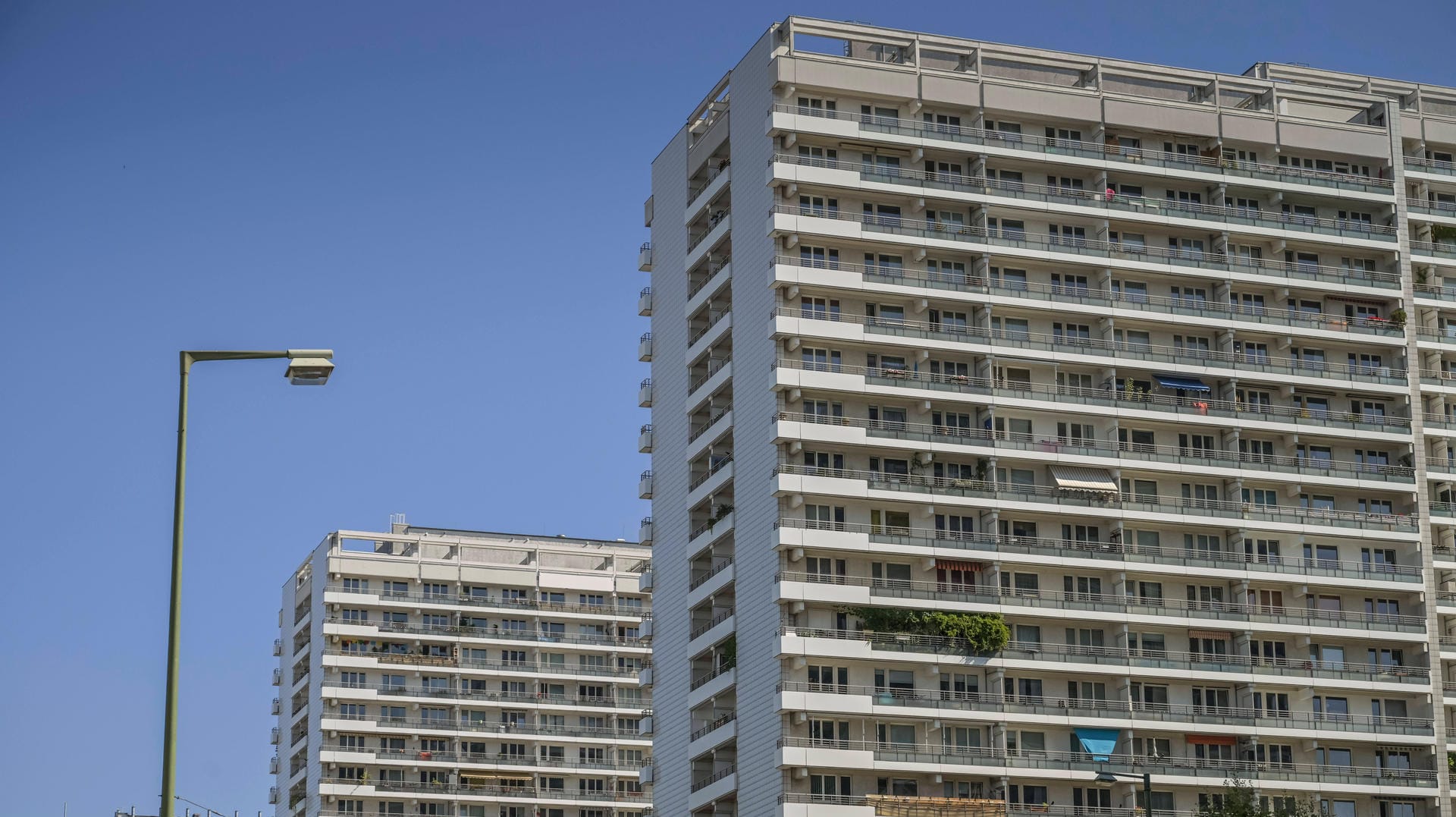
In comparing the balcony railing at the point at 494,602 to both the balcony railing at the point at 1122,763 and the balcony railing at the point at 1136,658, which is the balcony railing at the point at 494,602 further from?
the balcony railing at the point at 1122,763

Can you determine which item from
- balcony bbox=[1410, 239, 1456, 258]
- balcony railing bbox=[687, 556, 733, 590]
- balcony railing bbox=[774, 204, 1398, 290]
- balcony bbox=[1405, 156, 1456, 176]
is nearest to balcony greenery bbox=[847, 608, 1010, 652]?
balcony railing bbox=[687, 556, 733, 590]

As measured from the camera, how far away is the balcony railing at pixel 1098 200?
95.8 m

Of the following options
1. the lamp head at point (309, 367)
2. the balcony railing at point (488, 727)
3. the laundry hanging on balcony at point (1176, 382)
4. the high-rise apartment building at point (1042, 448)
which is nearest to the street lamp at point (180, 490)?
the lamp head at point (309, 367)

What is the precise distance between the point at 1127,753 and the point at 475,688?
63.5 metres

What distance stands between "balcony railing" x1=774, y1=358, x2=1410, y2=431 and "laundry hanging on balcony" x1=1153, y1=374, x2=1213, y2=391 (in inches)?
20.9

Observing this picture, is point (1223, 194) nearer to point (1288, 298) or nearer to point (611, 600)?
point (1288, 298)

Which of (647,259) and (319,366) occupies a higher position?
(647,259)

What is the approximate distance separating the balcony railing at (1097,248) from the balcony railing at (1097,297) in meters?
1.74

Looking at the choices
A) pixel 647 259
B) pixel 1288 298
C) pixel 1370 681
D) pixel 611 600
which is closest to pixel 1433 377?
pixel 1288 298

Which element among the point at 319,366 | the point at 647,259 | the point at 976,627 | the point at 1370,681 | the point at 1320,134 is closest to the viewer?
the point at 319,366

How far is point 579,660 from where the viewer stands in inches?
5753

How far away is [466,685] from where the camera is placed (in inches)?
5655

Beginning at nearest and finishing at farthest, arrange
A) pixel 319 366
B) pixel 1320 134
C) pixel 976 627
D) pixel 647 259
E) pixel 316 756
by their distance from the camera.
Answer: pixel 319 366 < pixel 976 627 < pixel 1320 134 < pixel 647 259 < pixel 316 756

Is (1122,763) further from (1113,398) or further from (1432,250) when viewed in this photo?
(1432,250)
